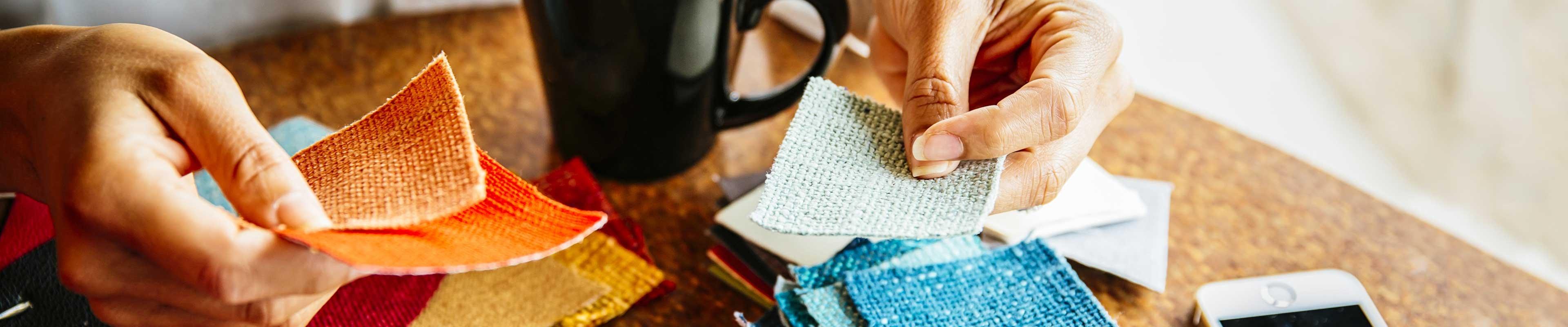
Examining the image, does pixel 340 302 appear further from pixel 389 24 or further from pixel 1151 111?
pixel 1151 111

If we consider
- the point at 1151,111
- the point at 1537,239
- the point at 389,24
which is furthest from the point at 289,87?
the point at 1537,239

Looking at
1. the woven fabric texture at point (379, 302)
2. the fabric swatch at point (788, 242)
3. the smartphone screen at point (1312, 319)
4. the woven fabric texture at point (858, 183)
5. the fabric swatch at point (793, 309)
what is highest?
the woven fabric texture at point (858, 183)

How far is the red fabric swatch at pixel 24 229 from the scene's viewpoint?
0.47 meters

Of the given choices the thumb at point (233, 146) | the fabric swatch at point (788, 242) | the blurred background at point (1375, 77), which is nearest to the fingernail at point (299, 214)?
the thumb at point (233, 146)

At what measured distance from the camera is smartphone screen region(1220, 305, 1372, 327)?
52cm

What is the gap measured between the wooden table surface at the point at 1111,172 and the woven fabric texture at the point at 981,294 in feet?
0.25

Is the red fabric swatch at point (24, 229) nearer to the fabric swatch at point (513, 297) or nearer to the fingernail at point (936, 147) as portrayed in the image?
the fabric swatch at point (513, 297)

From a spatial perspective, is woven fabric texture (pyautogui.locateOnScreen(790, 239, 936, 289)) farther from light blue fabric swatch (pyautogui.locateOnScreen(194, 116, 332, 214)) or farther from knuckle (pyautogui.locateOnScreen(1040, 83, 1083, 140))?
light blue fabric swatch (pyautogui.locateOnScreen(194, 116, 332, 214))

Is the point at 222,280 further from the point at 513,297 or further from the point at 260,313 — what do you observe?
the point at 513,297

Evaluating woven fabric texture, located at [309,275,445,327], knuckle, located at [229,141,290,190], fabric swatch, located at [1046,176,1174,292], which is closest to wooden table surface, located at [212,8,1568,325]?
fabric swatch, located at [1046,176,1174,292]

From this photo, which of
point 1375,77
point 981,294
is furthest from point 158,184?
point 1375,77

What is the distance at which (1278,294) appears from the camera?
0.55 m

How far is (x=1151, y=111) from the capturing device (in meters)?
0.74

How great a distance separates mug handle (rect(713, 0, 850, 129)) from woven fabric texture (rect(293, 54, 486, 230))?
20 cm
